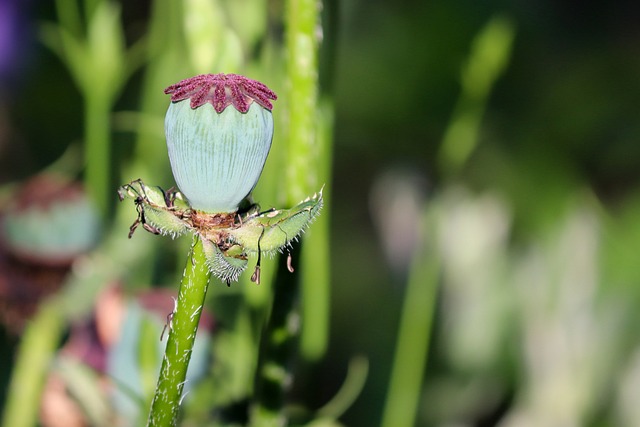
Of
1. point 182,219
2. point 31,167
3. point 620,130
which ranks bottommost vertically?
point 182,219

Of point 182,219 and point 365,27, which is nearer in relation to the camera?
point 182,219

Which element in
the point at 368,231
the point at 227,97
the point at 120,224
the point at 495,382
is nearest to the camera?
the point at 227,97

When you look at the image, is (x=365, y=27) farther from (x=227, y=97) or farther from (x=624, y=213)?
(x=227, y=97)

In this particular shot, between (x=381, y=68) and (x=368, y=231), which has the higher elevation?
(x=381, y=68)

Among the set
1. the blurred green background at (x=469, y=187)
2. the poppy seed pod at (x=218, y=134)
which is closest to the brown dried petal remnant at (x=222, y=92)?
the poppy seed pod at (x=218, y=134)

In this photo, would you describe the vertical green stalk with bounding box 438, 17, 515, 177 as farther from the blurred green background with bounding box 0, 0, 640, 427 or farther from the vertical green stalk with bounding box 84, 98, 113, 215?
the vertical green stalk with bounding box 84, 98, 113, 215

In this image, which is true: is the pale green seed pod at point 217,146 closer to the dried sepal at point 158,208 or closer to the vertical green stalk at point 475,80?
the dried sepal at point 158,208

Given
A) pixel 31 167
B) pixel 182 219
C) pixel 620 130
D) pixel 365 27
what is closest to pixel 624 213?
pixel 620 130
